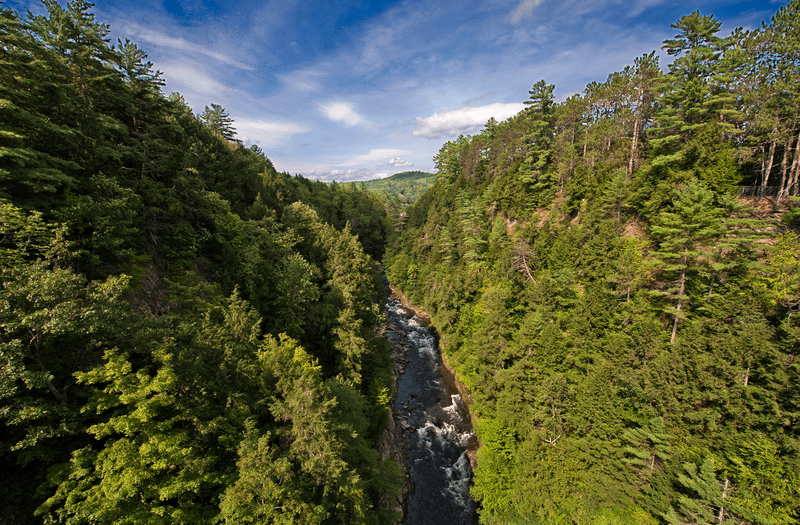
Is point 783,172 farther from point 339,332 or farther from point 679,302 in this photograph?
point 339,332

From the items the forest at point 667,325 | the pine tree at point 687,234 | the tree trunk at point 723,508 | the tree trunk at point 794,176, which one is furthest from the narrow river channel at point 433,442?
the tree trunk at point 794,176

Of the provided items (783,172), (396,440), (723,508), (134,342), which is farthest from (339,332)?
(783,172)

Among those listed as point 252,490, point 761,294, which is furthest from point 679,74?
point 252,490

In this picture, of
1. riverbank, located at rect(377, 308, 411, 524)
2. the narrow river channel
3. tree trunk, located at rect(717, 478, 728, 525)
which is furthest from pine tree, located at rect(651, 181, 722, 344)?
riverbank, located at rect(377, 308, 411, 524)

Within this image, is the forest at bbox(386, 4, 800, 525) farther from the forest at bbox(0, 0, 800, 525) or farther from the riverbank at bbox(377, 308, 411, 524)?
the riverbank at bbox(377, 308, 411, 524)

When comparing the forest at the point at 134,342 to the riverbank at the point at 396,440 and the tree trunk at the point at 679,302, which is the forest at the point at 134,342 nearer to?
the riverbank at the point at 396,440

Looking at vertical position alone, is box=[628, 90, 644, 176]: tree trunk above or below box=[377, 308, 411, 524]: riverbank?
above
